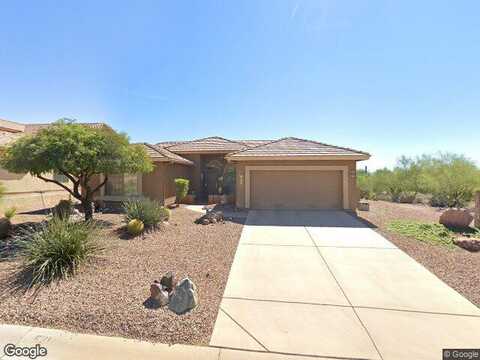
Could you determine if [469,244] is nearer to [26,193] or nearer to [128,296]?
[128,296]

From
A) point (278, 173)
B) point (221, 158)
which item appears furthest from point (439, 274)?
point (221, 158)

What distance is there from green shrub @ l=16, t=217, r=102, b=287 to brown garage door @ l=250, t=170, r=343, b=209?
9.02 meters

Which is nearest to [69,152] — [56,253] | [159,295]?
[56,253]

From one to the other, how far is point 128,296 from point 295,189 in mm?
10272

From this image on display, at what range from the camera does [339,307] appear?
3.84m

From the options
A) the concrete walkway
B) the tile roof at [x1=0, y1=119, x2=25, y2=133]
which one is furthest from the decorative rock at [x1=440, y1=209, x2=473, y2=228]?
the tile roof at [x1=0, y1=119, x2=25, y2=133]

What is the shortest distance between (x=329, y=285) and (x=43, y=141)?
8.86m

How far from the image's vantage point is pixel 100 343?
9.80ft

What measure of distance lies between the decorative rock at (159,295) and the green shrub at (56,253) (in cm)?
200

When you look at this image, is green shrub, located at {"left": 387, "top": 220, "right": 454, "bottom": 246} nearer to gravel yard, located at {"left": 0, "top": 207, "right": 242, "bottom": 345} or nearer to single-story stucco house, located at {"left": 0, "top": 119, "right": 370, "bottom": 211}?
single-story stucco house, located at {"left": 0, "top": 119, "right": 370, "bottom": 211}

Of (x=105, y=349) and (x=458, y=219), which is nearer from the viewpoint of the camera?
(x=105, y=349)

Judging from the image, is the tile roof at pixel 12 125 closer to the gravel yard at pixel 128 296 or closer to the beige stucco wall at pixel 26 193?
the beige stucco wall at pixel 26 193

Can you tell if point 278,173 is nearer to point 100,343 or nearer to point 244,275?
point 244,275

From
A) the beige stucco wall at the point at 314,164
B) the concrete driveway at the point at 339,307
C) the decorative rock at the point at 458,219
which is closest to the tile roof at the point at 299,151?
the beige stucco wall at the point at 314,164
